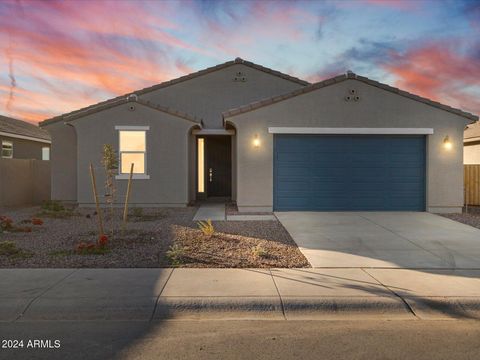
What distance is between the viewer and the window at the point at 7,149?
2192 cm

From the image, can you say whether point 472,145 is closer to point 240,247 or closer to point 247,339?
point 240,247

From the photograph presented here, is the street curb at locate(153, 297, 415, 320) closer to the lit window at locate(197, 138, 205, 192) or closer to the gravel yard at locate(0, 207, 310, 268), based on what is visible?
the gravel yard at locate(0, 207, 310, 268)

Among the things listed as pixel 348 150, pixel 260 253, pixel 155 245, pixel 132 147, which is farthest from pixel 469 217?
pixel 132 147

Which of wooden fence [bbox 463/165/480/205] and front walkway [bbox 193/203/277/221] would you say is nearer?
front walkway [bbox 193/203/277/221]

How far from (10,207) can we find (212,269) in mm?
12809

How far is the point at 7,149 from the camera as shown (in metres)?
22.4

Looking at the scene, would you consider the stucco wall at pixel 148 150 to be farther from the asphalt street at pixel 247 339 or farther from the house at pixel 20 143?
the asphalt street at pixel 247 339

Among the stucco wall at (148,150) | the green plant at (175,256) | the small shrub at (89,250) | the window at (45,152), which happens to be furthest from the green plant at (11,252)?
the window at (45,152)

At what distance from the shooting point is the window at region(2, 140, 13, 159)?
863 inches

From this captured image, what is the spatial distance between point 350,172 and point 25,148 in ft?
64.0

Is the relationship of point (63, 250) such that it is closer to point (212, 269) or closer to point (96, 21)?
point (212, 269)

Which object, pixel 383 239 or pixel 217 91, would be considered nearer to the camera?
pixel 383 239

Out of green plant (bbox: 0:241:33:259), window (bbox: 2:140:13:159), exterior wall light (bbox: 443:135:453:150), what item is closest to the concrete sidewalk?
green plant (bbox: 0:241:33:259)

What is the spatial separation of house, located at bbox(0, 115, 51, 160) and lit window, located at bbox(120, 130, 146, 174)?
30.8ft
